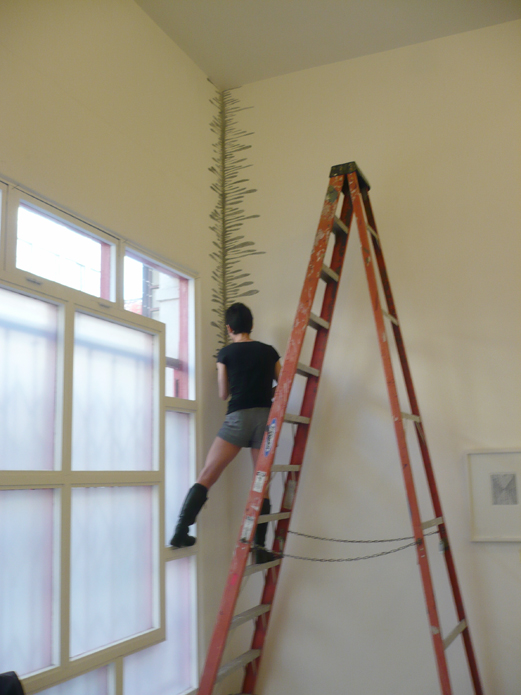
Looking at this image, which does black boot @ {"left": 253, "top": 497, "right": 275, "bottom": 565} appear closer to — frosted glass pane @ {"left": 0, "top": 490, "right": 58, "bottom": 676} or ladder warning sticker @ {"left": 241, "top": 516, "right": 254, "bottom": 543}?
ladder warning sticker @ {"left": 241, "top": 516, "right": 254, "bottom": 543}

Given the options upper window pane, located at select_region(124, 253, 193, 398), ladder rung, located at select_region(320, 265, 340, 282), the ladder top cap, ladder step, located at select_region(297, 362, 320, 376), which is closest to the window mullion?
upper window pane, located at select_region(124, 253, 193, 398)

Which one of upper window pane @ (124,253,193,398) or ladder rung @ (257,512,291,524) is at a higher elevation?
upper window pane @ (124,253,193,398)

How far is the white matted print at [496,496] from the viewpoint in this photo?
2926 mm

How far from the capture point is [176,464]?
10.2 feet

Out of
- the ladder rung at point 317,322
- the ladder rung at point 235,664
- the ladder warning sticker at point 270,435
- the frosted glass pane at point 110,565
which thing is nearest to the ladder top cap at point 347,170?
the ladder rung at point 317,322

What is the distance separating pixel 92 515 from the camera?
7.98 ft

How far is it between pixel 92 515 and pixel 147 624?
2.00ft

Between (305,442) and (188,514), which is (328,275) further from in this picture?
(188,514)

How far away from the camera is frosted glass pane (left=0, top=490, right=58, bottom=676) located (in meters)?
2.03

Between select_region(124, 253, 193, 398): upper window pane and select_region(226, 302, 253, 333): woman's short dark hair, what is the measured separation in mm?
302

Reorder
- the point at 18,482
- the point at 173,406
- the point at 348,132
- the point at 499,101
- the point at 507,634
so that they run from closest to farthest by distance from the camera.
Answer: the point at 18,482
the point at 507,634
the point at 173,406
the point at 499,101
the point at 348,132

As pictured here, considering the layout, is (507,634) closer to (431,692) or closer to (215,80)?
(431,692)

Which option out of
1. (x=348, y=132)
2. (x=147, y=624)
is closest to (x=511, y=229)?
(x=348, y=132)

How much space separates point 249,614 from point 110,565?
2.20 ft
